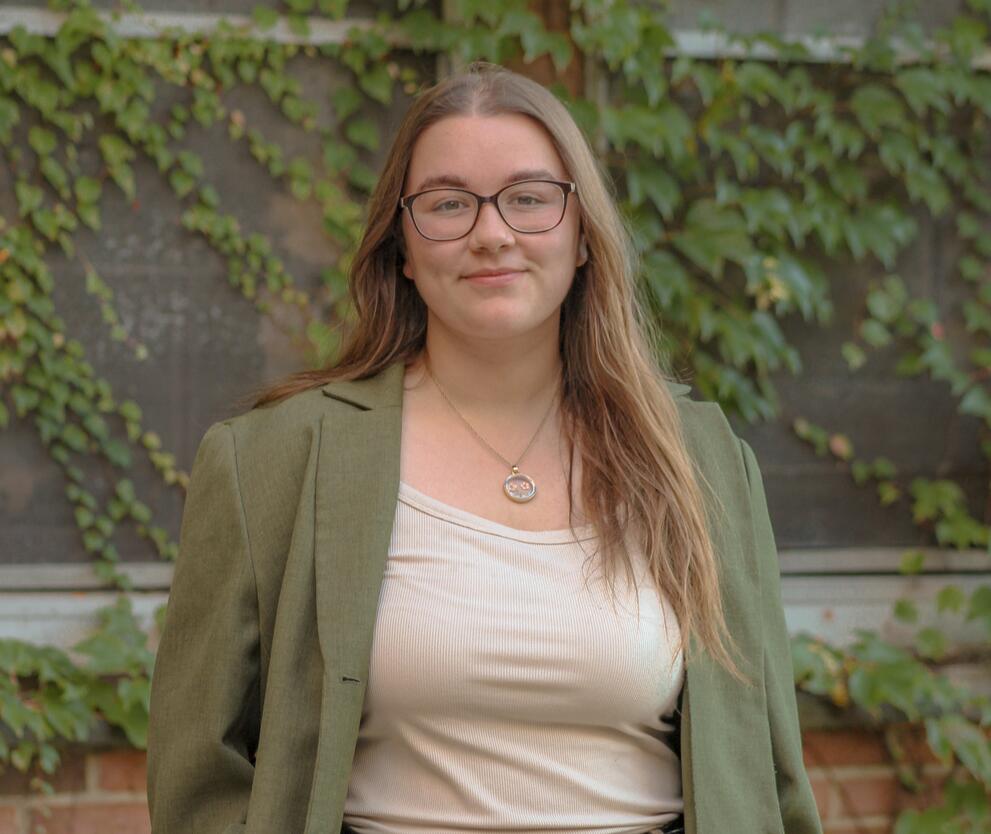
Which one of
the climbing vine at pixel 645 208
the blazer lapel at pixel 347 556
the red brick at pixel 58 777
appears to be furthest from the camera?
the climbing vine at pixel 645 208

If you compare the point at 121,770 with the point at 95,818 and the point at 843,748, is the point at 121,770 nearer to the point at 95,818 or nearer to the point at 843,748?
the point at 95,818

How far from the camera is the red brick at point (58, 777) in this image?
→ 2.86 meters

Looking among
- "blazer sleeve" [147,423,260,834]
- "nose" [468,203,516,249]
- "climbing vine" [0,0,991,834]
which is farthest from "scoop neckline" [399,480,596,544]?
"climbing vine" [0,0,991,834]

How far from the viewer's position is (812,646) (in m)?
3.15

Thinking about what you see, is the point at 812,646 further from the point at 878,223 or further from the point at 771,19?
the point at 771,19

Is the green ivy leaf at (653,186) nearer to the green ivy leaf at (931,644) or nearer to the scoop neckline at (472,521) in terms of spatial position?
the green ivy leaf at (931,644)

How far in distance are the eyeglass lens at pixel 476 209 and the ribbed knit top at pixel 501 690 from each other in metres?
0.41

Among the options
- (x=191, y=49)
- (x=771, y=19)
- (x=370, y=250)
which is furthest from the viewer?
(x=771, y=19)

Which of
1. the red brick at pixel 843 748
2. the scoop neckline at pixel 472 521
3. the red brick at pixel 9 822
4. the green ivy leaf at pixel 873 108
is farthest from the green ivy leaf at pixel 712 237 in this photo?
the red brick at pixel 9 822

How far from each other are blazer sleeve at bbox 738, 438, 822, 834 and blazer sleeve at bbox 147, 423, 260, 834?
76 centimetres

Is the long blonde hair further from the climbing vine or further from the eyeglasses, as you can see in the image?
the climbing vine

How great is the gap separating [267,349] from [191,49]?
73 cm

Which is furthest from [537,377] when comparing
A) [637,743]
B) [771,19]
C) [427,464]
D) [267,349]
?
[771,19]

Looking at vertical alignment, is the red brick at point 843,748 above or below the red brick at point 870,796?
above
